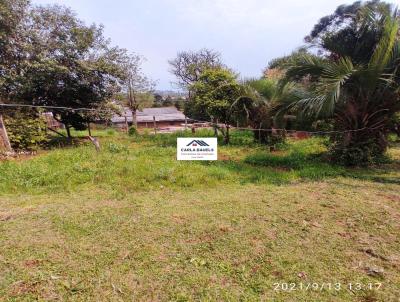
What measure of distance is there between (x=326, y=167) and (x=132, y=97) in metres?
22.2

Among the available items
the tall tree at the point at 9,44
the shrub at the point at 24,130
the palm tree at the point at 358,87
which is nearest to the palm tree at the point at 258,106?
the palm tree at the point at 358,87

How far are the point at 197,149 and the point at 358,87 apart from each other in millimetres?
3513

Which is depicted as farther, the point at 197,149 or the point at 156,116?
the point at 156,116

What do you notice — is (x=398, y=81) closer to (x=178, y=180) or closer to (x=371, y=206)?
(x=371, y=206)

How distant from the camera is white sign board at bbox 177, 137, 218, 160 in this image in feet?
17.1

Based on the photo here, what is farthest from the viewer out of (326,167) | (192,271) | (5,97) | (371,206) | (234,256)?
(5,97)

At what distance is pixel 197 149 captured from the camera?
208 inches

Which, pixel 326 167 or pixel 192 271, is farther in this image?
pixel 326 167

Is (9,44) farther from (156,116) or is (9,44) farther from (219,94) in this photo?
(156,116)

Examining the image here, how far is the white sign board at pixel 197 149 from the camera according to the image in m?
5.21

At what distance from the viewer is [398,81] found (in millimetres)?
5102

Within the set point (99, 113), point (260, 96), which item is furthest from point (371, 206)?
point (99, 113)
